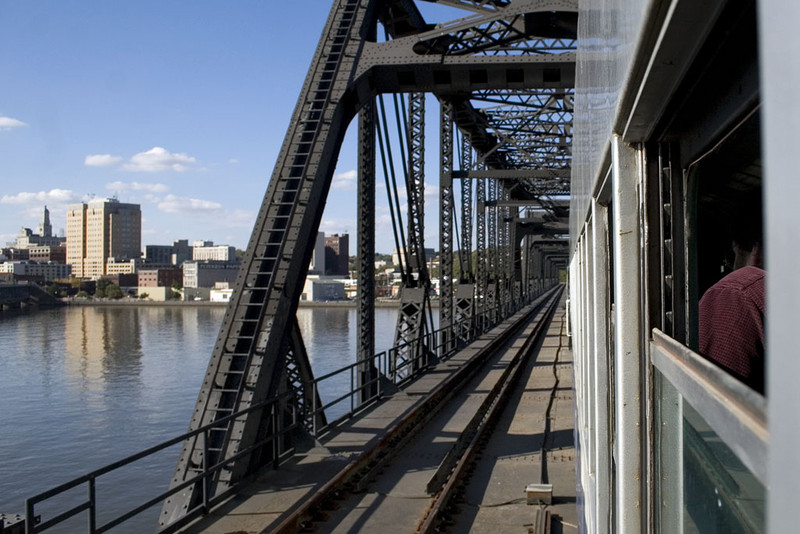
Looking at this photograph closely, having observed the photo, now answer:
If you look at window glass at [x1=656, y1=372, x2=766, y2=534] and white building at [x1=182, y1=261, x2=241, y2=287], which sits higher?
white building at [x1=182, y1=261, x2=241, y2=287]

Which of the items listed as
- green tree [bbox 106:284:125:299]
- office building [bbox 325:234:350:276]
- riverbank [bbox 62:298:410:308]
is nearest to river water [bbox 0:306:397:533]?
riverbank [bbox 62:298:410:308]

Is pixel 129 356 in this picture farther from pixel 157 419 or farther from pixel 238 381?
pixel 238 381

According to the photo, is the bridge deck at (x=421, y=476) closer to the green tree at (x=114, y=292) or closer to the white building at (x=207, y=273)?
the white building at (x=207, y=273)

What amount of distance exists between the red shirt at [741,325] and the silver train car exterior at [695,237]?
0.10 metres

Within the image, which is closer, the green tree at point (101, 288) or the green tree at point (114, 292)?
the green tree at point (114, 292)

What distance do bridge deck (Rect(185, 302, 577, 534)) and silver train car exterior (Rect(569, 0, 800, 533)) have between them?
646 cm

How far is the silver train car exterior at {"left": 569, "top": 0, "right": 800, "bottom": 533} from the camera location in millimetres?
613

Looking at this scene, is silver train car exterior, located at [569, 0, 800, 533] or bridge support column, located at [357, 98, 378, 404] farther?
bridge support column, located at [357, 98, 378, 404]

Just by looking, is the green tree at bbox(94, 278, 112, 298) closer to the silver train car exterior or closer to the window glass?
the silver train car exterior

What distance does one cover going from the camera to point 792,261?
58 centimetres

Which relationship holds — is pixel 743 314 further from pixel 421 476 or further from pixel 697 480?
pixel 421 476

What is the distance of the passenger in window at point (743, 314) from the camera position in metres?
1.48

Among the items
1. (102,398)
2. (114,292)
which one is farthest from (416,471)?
(114,292)

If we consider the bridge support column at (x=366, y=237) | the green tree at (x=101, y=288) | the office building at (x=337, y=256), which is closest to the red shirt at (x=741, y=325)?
the bridge support column at (x=366, y=237)
